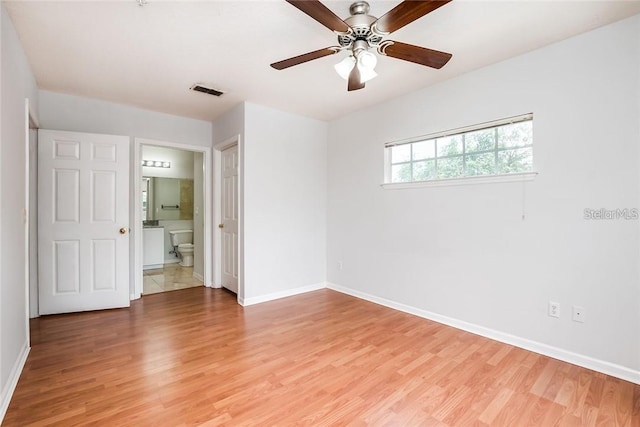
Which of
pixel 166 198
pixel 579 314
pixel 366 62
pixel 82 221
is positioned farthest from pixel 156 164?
pixel 579 314

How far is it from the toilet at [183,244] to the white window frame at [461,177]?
14.0 ft

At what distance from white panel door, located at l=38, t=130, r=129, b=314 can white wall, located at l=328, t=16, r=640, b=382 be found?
3.20 m

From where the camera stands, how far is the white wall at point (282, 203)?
12.3 ft

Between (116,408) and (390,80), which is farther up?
(390,80)

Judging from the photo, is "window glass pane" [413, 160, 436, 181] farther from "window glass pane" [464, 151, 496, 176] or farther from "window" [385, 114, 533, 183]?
"window glass pane" [464, 151, 496, 176]

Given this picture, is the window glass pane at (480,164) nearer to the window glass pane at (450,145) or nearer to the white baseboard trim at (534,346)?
the window glass pane at (450,145)

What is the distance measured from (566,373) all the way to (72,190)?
16.0ft

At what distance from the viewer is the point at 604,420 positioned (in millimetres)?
1717

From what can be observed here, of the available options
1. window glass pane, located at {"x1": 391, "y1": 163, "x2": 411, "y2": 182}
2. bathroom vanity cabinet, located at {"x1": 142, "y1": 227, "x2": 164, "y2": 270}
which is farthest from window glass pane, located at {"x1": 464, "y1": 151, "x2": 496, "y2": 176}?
bathroom vanity cabinet, located at {"x1": 142, "y1": 227, "x2": 164, "y2": 270}

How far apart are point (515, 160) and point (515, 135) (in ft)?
0.72

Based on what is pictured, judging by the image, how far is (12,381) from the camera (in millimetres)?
1939

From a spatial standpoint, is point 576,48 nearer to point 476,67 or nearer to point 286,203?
point 476,67

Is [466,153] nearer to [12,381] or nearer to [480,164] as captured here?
[480,164]

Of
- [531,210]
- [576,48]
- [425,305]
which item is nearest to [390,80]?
[576,48]
